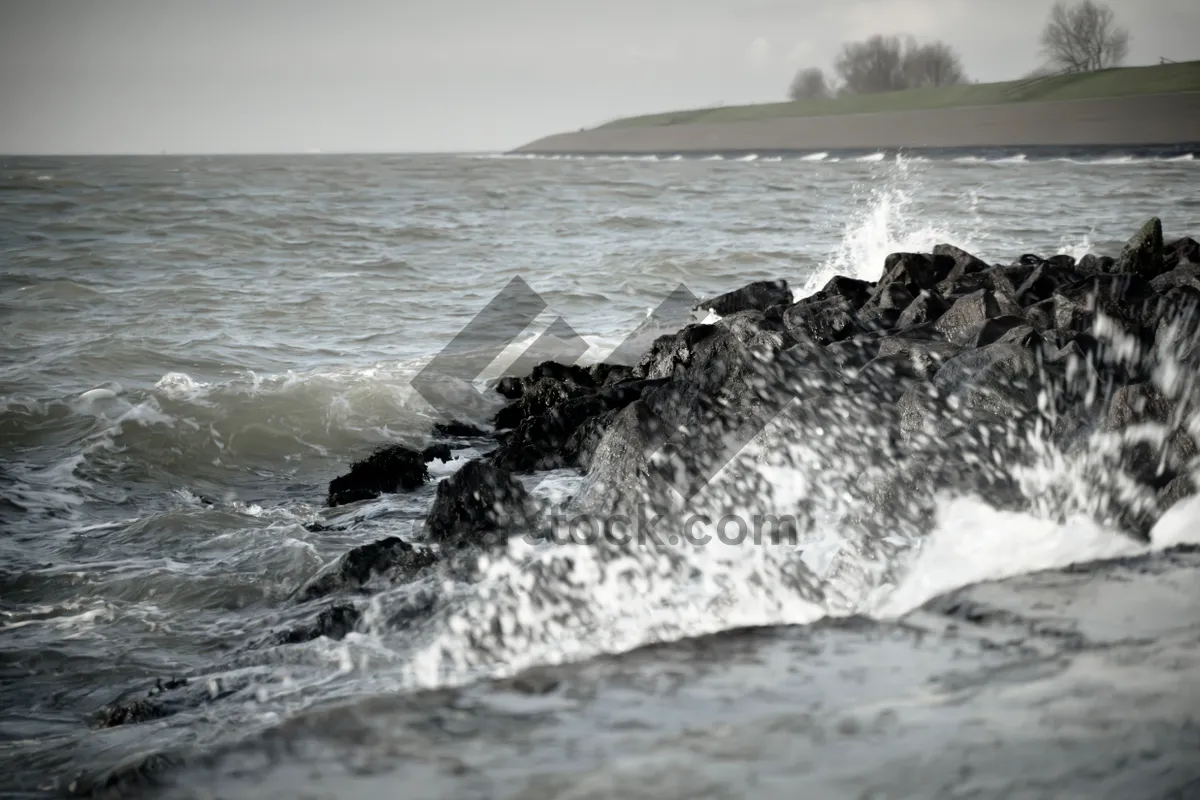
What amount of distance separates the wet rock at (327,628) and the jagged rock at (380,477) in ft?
5.67

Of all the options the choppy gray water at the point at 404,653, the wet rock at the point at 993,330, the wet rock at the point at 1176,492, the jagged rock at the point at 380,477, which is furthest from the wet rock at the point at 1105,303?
the jagged rock at the point at 380,477

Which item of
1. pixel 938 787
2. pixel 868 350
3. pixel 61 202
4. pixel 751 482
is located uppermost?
pixel 61 202

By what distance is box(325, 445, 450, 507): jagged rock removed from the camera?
543 centimetres

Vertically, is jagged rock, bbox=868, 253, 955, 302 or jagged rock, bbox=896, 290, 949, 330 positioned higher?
jagged rock, bbox=868, 253, 955, 302

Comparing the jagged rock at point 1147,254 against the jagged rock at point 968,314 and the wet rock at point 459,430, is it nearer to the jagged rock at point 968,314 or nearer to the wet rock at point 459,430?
the jagged rock at point 968,314

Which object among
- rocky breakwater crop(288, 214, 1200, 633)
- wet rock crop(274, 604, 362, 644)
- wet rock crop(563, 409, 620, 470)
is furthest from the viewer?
wet rock crop(563, 409, 620, 470)

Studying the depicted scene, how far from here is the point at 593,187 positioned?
31.4 m

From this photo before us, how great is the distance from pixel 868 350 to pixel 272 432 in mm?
3860

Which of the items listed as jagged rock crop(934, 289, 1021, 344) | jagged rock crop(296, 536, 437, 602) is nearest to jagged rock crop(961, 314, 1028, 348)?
jagged rock crop(934, 289, 1021, 344)

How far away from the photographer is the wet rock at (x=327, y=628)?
143 inches

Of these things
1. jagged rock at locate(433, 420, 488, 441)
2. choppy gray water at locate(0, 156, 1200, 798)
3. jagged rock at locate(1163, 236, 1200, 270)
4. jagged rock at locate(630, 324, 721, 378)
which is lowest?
choppy gray water at locate(0, 156, 1200, 798)

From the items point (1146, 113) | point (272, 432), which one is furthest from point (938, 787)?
point (1146, 113)

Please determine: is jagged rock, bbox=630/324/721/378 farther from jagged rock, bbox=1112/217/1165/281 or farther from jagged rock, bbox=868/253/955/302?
jagged rock, bbox=1112/217/1165/281

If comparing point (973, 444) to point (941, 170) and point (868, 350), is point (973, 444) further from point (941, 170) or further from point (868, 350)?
point (941, 170)
